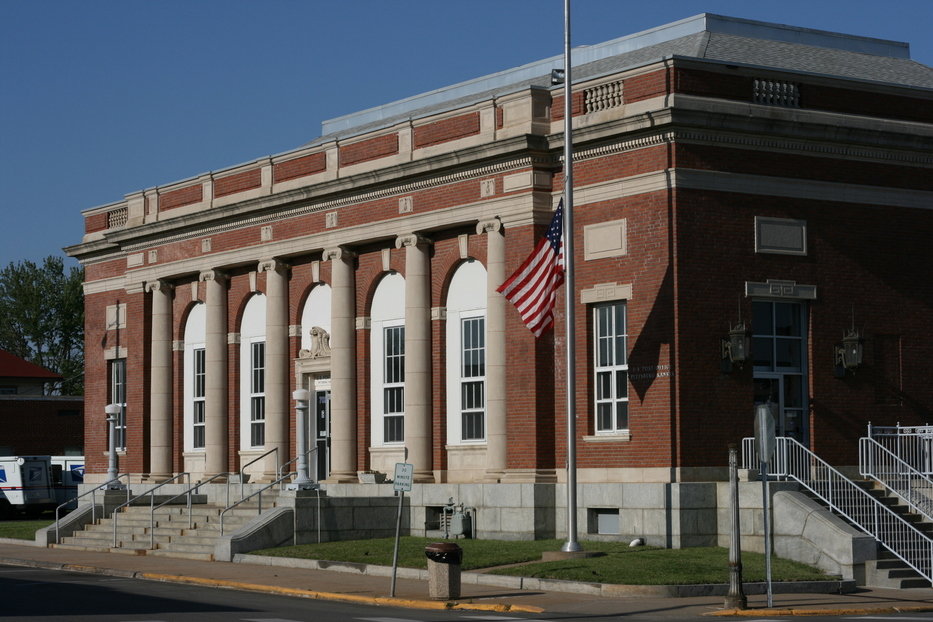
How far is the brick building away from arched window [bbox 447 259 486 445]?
62mm

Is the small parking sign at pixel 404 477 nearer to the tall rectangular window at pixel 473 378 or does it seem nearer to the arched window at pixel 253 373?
the tall rectangular window at pixel 473 378

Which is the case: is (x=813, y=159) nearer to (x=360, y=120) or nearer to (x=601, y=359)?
(x=601, y=359)

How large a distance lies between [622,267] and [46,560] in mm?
14855

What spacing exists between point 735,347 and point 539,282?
4.18m

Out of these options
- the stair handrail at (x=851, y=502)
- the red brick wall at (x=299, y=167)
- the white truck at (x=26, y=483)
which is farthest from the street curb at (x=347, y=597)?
the white truck at (x=26, y=483)

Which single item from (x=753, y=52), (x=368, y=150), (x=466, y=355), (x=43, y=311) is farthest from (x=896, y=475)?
(x=43, y=311)

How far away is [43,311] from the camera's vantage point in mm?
110000

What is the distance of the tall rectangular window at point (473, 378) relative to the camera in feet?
118

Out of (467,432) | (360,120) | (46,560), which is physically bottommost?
(46,560)

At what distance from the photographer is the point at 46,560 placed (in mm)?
35500

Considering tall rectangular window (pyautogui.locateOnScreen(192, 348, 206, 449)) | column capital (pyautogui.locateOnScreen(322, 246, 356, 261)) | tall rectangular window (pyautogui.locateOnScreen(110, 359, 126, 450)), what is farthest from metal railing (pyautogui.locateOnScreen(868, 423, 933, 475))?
tall rectangular window (pyautogui.locateOnScreen(110, 359, 126, 450))

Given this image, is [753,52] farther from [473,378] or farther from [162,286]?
[162,286]

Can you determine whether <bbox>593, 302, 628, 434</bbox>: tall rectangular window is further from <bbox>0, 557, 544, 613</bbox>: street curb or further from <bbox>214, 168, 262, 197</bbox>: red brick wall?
<bbox>214, 168, 262, 197</bbox>: red brick wall

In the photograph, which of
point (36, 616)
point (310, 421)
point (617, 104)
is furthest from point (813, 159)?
point (36, 616)
